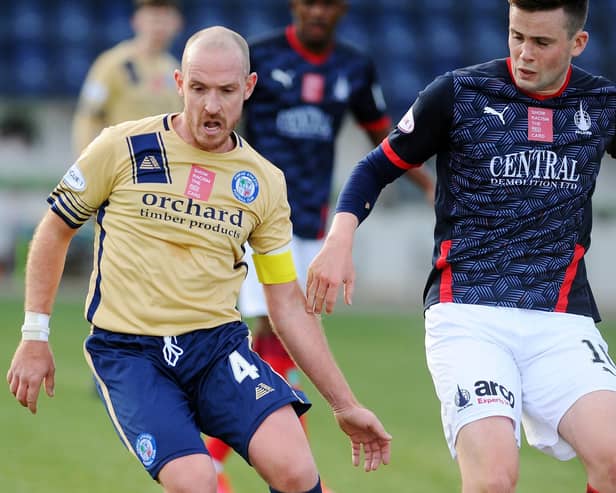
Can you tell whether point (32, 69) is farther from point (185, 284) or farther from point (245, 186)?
point (185, 284)

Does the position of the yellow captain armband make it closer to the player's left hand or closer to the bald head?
the player's left hand

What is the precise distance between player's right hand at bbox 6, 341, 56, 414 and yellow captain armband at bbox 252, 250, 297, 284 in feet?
2.72

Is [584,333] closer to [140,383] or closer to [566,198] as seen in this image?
[566,198]

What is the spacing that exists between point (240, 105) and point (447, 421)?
132 centimetres

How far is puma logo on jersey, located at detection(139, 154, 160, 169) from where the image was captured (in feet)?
14.0

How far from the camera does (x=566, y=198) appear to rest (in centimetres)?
444

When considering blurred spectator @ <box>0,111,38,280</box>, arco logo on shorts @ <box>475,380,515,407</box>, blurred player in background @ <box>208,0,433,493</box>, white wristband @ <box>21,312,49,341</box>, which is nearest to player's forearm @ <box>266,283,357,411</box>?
arco logo on shorts @ <box>475,380,515,407</box>

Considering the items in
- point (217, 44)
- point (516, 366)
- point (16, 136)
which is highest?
point (217, 44)

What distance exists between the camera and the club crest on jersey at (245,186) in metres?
4.35

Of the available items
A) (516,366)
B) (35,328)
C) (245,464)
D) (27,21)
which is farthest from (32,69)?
(516,366)

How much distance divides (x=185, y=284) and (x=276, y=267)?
38 cm

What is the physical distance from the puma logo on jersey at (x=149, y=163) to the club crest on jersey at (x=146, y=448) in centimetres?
95

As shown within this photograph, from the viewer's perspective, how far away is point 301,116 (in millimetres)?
6605

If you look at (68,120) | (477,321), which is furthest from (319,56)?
(68,120)
